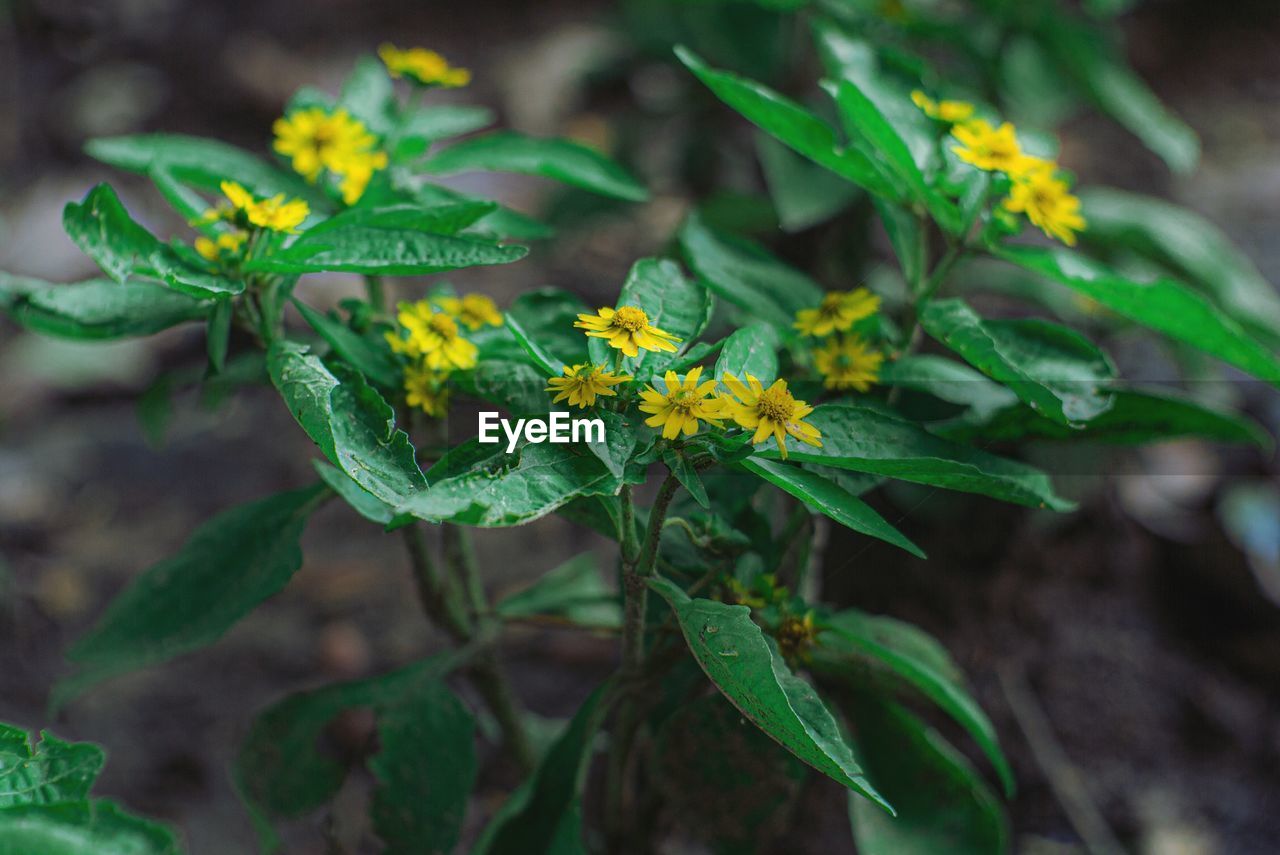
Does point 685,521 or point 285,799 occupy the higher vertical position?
point 685,521

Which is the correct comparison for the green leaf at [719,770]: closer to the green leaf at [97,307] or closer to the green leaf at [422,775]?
the green leaf at [422,775]

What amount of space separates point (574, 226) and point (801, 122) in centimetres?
106

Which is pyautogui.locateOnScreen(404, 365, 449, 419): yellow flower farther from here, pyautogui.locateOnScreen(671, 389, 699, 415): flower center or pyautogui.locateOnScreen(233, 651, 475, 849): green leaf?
pyautogui.locateOnScreen(233, 651, 475, 849): green leaf

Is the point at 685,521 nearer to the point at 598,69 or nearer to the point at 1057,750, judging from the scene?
the point at 1057,750

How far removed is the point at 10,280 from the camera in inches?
34.8

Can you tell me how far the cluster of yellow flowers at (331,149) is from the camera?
3.08 ft

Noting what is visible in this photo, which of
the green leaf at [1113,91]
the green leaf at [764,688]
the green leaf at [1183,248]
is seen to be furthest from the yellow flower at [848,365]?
the green leaf at [1113,91]

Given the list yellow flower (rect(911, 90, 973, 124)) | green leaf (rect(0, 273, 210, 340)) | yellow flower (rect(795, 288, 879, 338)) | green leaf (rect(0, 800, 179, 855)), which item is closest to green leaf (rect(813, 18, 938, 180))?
yellow flower (rect(911, 90, 973, 124))

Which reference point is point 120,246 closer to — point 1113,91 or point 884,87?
point 884,87

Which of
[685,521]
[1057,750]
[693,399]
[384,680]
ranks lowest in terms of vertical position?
[1057,750]

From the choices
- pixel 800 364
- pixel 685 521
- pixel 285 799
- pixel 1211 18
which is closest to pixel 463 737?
pixel 285 799

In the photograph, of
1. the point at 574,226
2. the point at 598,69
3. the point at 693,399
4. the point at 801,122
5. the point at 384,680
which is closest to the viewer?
the point at 693,399

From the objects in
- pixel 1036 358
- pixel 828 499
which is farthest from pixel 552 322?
pixel 1036 358

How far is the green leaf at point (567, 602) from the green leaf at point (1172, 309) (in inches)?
19.2
